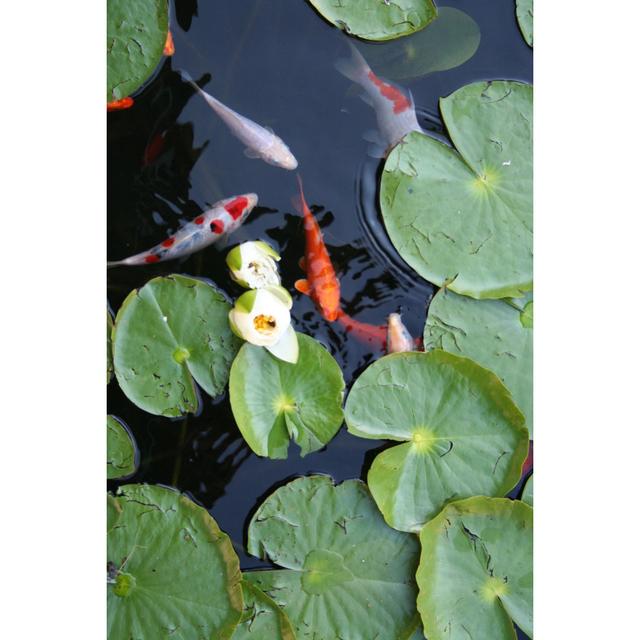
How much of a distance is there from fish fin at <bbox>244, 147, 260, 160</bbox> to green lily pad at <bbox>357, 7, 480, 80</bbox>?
369 mm

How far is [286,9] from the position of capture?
1.83m

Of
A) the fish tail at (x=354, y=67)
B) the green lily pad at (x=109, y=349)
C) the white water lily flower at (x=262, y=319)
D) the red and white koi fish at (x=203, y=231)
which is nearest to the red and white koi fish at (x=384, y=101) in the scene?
the fish tail at (x=354, y=67)

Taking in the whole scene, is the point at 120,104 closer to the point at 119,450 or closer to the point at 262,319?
the point at 262,319

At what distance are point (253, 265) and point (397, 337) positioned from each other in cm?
41

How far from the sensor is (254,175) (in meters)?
1.84

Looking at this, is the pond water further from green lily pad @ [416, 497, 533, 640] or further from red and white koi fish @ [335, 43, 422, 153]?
green lily pad @ [416, 497, 533, 640]

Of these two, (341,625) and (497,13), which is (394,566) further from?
(497,13)

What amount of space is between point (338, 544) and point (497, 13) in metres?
1.39

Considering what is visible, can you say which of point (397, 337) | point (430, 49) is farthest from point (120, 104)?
point (397, 337)

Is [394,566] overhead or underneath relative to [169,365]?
underneath

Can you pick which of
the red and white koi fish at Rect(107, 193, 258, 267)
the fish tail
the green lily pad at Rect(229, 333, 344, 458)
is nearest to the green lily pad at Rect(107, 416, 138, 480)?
the green lily pad at Rect(229, 333, 344, 458)

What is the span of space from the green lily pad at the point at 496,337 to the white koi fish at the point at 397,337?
7 centimetres

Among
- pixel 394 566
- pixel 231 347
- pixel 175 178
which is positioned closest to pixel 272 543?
pixel 394 566

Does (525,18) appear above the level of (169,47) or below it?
below
